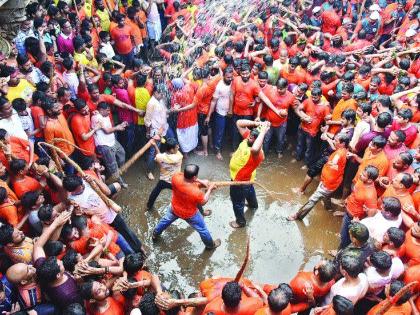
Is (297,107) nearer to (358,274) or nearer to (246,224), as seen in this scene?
(246,224)

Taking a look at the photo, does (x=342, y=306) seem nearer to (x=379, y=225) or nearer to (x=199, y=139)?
(x=379, y=225)

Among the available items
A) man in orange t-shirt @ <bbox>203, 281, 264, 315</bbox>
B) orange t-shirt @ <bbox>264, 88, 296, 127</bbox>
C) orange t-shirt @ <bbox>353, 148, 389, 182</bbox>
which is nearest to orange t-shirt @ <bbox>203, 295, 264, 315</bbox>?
man in orange t-shirt @ <bbox>203, 281, 264, 315</bbox>

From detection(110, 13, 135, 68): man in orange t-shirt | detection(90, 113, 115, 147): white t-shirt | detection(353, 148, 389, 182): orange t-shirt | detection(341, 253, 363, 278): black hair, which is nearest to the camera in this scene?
detection(341, 253, 363, 278): black hair

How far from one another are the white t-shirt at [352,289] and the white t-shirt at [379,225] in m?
0.93

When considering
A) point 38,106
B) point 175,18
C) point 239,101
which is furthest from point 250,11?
point 38,106

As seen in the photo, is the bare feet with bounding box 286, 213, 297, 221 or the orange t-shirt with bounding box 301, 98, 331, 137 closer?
the bare feet with bounding box 286, 213, 297, 221

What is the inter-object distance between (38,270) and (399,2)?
1172cm

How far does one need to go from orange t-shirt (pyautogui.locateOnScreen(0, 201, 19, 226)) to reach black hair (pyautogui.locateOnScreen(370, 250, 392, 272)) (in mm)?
4272

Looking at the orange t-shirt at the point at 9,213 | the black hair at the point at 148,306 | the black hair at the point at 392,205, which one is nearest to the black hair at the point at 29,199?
the orange t-shirt at the point at 9,213

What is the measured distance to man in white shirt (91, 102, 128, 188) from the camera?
7.02 m

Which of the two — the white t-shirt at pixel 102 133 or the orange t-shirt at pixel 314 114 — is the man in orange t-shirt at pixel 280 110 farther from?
the white t-shirt at pixel 102 133

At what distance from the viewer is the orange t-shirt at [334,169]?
21.9ft

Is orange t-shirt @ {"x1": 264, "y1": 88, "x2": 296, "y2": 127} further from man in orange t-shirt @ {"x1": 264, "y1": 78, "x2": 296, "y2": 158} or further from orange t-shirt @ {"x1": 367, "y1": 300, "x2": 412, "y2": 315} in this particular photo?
orange t-shirt @ {"x1": 367, "y1": 300, "x2": 412, "y2": 315}

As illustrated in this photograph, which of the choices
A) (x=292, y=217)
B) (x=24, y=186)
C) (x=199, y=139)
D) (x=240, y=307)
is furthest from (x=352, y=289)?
(x=199, y=139)
